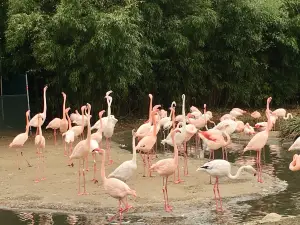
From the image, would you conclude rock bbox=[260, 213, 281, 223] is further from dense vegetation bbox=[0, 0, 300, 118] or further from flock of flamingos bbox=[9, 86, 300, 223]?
dense vegetation bbox=[0, 0, 300, 118]

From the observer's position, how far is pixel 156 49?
20.7 m

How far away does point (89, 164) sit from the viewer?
42.2 feet

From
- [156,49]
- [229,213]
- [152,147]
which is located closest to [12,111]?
[156,49]

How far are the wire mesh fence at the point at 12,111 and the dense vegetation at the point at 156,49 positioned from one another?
118 centimetres

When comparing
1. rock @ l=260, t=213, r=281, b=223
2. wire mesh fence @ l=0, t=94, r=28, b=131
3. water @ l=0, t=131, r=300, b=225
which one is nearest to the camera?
rock @ l=260, t=213, r=281, b=223

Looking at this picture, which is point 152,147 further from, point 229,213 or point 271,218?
point 271,218

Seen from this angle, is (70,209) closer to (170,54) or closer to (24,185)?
(24,185)

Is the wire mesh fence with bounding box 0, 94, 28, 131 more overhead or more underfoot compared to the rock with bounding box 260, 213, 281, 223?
more overhead

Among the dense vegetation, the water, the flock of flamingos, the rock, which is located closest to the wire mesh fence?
the dense vegetation

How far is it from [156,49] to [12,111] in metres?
5.65

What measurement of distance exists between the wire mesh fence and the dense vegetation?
1177 mm

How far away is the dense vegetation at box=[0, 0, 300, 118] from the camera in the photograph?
56.5ft

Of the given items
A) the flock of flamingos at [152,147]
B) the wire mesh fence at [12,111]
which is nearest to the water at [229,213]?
the flock of flamingos at [152,147]

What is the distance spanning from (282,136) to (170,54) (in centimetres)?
717
